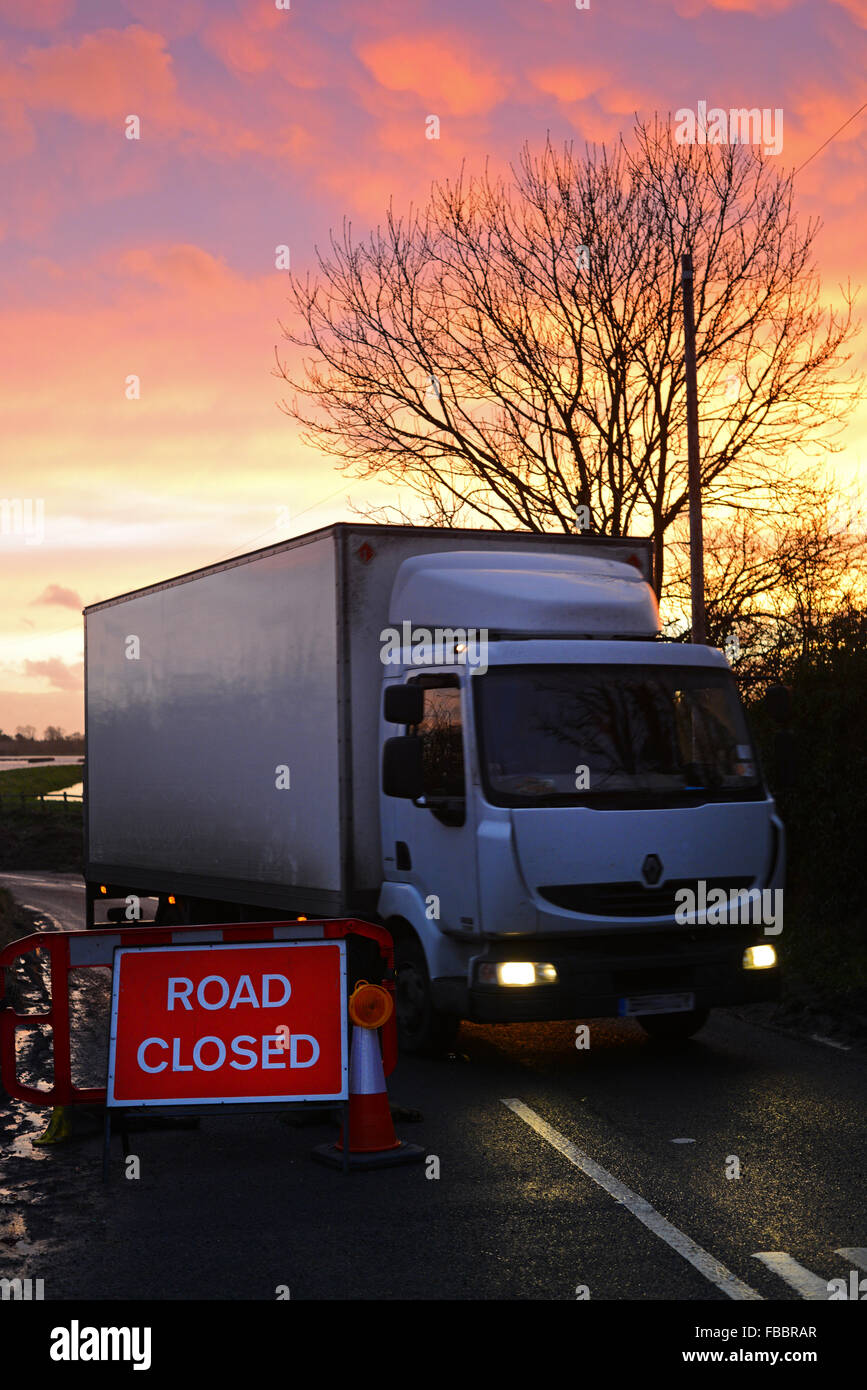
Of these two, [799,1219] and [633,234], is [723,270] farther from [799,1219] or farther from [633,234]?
[799,1219]

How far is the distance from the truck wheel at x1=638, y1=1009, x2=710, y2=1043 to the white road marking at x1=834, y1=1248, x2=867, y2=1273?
4726 mm

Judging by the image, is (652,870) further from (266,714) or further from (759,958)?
(266,714)

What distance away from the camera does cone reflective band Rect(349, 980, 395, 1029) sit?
7379 millimetres

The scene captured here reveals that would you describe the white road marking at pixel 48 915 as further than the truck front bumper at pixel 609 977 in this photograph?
Yes

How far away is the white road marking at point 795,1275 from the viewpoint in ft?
16.5

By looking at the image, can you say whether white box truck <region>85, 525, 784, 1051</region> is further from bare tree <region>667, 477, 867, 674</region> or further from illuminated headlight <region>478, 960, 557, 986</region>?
bare tree <region>667, 477, 867, 674</region>

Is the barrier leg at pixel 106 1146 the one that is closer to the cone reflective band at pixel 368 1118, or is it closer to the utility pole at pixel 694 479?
the cone reflective band at pixel 368 1118

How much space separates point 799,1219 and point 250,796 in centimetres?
625

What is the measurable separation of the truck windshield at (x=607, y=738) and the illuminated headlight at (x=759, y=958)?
0.99m

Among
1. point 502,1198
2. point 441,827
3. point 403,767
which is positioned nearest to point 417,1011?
point 441,827

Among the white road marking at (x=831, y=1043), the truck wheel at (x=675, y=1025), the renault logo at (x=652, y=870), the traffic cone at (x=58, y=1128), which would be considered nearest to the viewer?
the traffic cone at (x=58, y=1128)

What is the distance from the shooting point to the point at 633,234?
25234 millimetres

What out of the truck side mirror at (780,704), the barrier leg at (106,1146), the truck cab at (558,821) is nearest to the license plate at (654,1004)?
the truck cab at (558,821)
